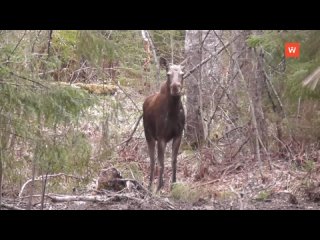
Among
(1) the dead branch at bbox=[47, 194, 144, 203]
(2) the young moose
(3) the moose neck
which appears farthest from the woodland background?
(3) the moose neck

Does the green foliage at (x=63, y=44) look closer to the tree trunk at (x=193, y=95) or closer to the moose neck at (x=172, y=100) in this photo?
the moose neck at (x=172, y=100)

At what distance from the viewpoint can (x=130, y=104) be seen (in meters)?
14.0

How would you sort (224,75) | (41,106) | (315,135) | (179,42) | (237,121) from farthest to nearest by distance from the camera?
(179,42)
(224,75)
(237,121)
(315,135)
(41,106)

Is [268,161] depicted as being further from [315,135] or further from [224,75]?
[224,75]

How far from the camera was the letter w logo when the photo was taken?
7843mm

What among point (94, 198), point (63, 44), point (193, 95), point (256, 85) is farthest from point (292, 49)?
point (193, 95)

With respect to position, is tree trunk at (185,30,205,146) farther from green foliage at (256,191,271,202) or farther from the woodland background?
green foliage at (256,191,271,202)

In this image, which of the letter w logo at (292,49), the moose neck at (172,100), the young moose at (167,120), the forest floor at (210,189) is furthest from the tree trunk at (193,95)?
the letter w logo at (292,49)

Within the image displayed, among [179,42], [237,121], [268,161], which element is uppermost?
[179,42]

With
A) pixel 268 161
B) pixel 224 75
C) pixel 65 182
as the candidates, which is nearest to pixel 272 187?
pixel 268 161

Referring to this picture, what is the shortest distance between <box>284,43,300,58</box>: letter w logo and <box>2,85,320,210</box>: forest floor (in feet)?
5.94

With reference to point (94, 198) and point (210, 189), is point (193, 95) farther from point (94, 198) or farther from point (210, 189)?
point (94, 198)

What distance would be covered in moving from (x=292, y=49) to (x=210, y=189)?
2.49 meters

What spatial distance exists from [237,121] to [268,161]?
1962mm
